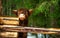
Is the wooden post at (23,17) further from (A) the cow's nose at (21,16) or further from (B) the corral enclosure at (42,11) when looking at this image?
(B) the corral enclosure at (42,11)

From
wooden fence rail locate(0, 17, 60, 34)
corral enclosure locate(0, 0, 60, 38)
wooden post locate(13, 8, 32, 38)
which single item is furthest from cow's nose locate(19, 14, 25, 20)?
corral enclosure locate(0, 0, 60, 38)

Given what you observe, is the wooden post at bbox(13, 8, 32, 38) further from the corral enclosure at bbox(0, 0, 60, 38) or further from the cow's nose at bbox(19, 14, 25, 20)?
the corral enclosure at bbox(0, 0, 60, 38)

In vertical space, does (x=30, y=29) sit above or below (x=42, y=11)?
below

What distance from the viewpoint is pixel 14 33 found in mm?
3295

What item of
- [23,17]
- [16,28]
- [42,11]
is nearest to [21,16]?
[23,17]

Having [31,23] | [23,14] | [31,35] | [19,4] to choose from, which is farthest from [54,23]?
[23,14]

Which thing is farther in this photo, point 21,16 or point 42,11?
point 42,11

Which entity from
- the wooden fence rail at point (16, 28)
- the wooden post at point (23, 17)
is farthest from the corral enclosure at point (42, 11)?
the wooden post at point (23, 17)

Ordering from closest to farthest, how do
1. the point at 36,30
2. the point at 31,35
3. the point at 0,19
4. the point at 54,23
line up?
the point at 36,30, the point at 0,19, the point at 54,23, the point at 31,35

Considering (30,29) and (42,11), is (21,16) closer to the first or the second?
(30,29)

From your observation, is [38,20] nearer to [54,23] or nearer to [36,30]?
[54,23]

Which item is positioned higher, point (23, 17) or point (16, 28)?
point (23, 17)

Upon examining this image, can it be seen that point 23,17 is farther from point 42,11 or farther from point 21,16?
point 42,11

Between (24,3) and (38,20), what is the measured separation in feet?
2.46
